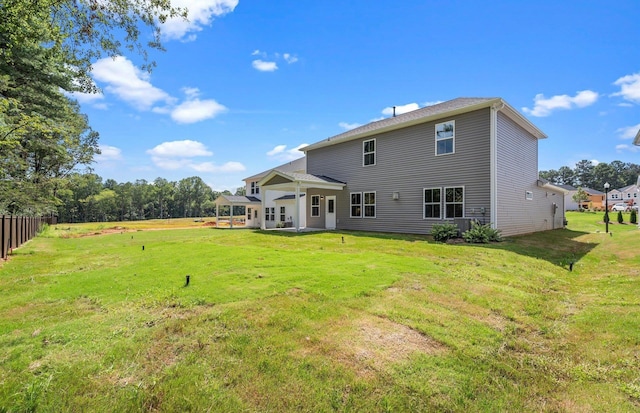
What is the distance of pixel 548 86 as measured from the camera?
15375 mm

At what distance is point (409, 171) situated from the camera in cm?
1466

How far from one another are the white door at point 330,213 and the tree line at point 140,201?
52.9m

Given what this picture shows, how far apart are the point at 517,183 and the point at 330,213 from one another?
9.78m

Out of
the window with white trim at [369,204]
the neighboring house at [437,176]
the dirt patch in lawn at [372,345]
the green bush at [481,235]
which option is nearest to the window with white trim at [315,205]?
the neighboring house at [437,176]

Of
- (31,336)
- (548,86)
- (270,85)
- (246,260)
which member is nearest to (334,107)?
(270,85)

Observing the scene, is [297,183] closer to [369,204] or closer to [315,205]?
[315,205]

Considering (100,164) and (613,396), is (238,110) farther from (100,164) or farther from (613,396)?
(100,164)

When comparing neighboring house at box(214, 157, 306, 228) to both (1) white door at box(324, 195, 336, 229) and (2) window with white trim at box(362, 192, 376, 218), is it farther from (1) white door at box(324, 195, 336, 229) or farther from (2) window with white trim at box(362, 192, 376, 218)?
(2) window with white trim at box(362, 192, 376, 218)

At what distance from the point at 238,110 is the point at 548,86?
16.9m

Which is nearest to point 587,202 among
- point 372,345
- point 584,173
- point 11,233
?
point 584,173

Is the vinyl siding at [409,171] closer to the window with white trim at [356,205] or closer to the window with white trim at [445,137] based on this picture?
the window with white trim at [445,137]

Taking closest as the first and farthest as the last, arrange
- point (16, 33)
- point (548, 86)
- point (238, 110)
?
point (16, 33) → point (548, 86) → point (238, 110)

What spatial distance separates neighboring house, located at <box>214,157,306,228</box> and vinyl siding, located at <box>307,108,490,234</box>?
4.30m

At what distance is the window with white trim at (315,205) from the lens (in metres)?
19.1
